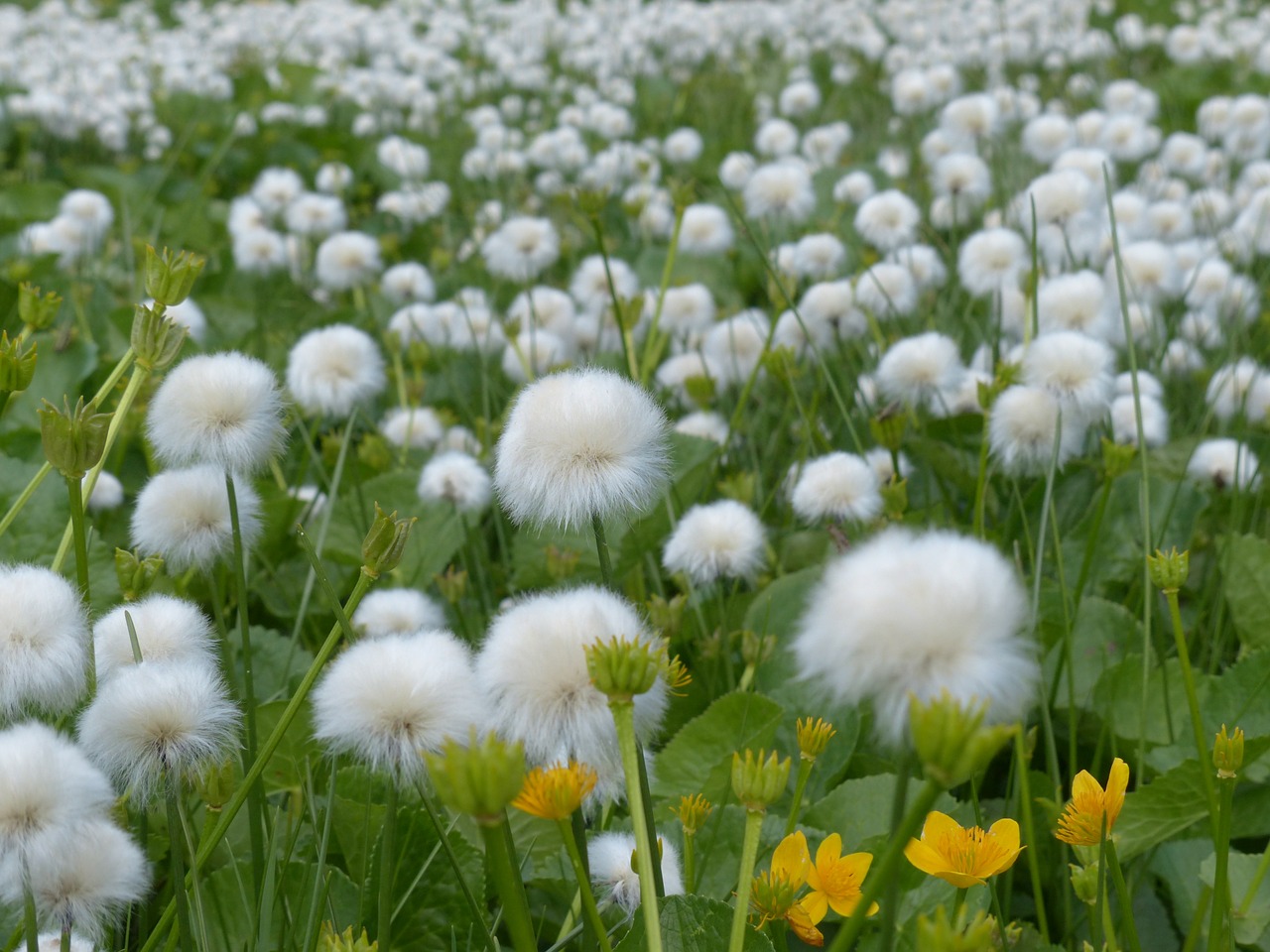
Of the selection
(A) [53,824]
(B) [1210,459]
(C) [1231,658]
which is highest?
(A) [53,824]

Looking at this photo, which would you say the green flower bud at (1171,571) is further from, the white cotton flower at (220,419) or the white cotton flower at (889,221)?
the white cotton flower at (889,221)

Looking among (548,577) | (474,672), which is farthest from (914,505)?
(474,672)

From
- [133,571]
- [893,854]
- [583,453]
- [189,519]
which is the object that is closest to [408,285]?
→ [189,519]

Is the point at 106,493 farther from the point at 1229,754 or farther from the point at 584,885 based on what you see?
the point at 1229,754

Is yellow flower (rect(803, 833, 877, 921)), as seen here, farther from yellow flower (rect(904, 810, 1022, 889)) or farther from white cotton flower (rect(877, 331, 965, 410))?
white cotton flower (rect(877, 331, 965, 410))

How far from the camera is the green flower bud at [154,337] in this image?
44.3 inches

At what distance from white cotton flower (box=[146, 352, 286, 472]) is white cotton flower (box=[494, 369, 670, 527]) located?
28cm

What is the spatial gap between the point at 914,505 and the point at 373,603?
101cm

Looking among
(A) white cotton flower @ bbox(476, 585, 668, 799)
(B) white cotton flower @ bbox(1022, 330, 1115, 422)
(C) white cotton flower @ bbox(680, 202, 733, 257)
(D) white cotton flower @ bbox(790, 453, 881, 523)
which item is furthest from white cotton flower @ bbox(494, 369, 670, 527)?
(C) white cotton flower @ bbox(680, 202, 733, 257)

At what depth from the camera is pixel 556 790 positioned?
2.63 ft

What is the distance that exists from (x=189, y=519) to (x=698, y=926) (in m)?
0.70

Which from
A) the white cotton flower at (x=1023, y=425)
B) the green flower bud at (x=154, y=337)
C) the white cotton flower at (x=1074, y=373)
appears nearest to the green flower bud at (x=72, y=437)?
the green flower bud at (x=154, y=337)

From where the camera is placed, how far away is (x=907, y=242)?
3037mm

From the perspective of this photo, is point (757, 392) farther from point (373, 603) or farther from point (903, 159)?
point (903, 159)
